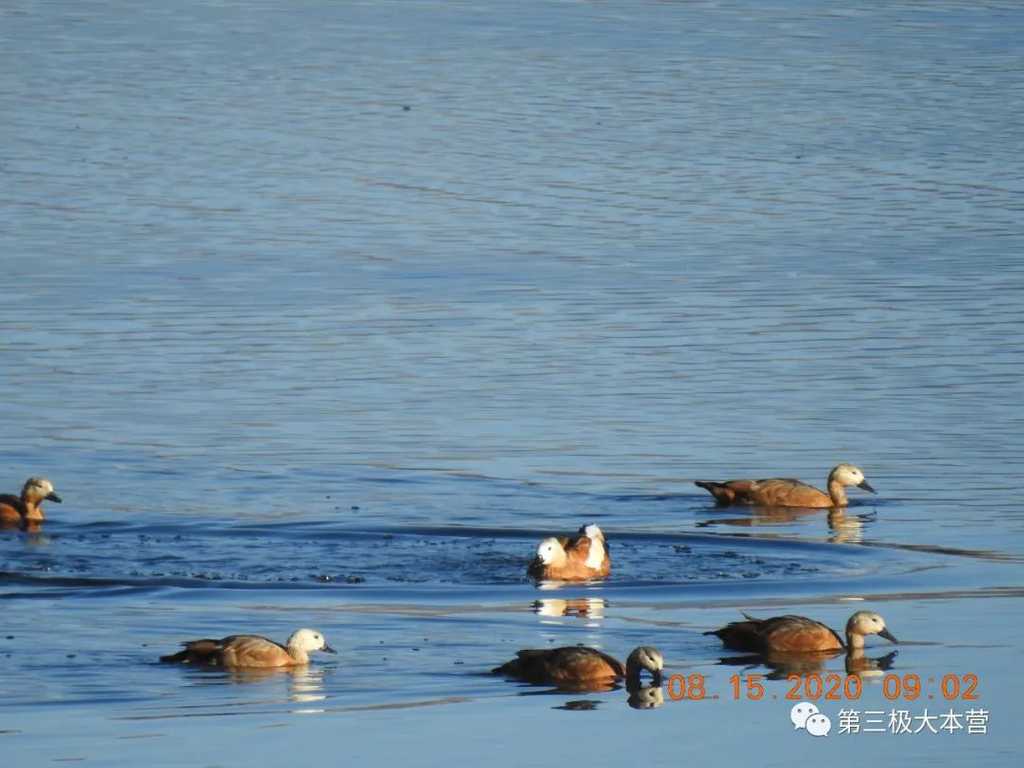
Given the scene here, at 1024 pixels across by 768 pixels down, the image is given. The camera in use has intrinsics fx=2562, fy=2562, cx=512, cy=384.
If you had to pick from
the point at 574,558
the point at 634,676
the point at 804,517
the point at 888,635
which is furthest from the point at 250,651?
the point at 804,517

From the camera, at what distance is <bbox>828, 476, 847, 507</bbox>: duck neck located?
61.9ft

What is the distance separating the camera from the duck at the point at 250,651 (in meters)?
13.7

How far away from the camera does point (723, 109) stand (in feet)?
141

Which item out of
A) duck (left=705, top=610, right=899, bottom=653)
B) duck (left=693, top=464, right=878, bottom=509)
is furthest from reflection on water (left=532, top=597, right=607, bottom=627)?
duck (left=693, top=464, right=878, bottom=509)

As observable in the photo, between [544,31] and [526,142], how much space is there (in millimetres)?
14034

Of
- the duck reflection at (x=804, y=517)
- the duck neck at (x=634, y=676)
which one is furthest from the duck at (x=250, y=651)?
the duck reflection at (x=804, y=517)

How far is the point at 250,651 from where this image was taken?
541 inches

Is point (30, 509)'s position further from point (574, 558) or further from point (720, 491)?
point (720, 491)

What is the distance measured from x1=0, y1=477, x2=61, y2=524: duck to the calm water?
23cm

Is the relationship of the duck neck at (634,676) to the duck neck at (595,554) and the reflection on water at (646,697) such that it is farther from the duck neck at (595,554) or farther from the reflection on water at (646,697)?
the duck neck at (595,554)

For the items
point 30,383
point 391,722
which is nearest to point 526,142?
point 30,383

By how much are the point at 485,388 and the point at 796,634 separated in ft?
29.2

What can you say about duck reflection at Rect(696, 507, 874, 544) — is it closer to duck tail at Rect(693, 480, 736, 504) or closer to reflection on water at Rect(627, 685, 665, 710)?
duck tail at Rect(693, 480, 736, 504)

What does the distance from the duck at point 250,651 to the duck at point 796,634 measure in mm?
2347
